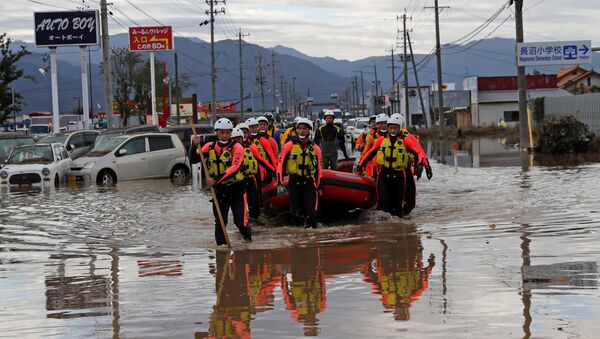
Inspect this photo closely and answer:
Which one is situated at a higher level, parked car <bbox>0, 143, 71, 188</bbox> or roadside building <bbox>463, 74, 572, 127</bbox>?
roadside building <bbox>463, 74, 572, 127</bbox>

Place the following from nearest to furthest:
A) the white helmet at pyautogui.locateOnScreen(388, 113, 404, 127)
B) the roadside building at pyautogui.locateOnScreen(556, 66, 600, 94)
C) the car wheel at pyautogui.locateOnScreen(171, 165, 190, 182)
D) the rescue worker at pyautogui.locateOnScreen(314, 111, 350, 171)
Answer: the white helmet at pyautogui.locateOnScreen(388, 113, 404, 127) < the rescue worker at pyautogui.locateOnScreen(314, 111, 350, 171) < the car wheel at pyautogui.locateOnScreen(171, 165, 190, 182) < the roadside building at pyautogui.locateOnScreen(556, 66, 600, 94)

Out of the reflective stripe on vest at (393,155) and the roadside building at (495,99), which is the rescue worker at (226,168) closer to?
the reflective stripe on vest at (393,155)

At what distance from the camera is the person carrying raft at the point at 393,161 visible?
15.6 metres

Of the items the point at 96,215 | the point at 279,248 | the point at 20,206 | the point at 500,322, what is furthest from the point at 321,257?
the point at 20,206

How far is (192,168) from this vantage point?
27391 mm

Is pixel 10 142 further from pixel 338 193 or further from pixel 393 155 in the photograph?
pixel 393 155

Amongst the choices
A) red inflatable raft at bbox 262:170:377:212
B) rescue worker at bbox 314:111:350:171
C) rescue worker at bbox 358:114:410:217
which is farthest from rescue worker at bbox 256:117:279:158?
rescue worker at bbox 314:111:350:171

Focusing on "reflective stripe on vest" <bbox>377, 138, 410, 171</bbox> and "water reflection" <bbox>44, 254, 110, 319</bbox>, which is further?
"reflective stripe on vest" <bbox>377, 138, 410, 171</bbox>

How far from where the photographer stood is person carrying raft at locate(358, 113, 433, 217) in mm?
15562

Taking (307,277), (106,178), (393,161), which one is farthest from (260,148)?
(106,178)

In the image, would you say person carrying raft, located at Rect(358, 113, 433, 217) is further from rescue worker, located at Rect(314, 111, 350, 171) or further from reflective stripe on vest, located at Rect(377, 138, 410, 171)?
rescue worker, located at Rect(314, 111, 350, 171)

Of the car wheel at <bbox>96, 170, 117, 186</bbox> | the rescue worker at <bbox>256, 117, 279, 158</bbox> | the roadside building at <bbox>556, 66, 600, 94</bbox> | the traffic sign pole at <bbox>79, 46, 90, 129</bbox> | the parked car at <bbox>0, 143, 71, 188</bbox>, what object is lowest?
the car wheel at <bbox>96, 170, 117, 186</bbox>

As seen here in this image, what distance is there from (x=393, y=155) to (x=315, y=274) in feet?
18.2

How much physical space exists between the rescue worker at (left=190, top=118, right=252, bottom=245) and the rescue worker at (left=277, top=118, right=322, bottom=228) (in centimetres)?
186
